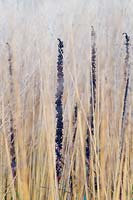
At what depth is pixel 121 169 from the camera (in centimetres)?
107

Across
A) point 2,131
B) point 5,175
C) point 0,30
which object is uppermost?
point 0,30

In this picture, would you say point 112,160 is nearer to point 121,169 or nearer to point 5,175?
point 121,169

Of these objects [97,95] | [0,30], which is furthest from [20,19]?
[97,95]

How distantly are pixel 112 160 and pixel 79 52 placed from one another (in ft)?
1.05

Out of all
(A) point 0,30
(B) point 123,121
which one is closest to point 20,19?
(A) point 0,30

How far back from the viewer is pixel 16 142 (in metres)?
1.11

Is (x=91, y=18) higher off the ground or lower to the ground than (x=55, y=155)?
higher

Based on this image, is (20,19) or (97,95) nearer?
(97,95)

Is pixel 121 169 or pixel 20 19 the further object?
pixel 20 19

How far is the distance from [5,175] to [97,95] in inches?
13.8

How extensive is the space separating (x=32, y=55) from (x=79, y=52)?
0.14 metres

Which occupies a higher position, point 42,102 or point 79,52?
point 79,52

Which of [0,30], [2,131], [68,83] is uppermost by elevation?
[0,30]

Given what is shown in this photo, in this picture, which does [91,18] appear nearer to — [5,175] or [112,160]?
[112,160]
